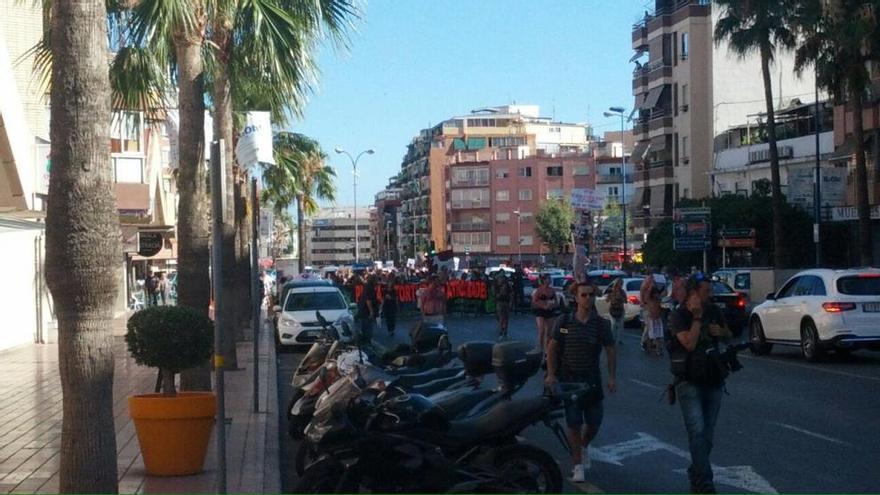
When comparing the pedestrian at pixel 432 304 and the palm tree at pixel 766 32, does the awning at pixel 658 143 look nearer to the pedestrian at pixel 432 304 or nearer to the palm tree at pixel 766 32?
the palm tree at pixel 766 32

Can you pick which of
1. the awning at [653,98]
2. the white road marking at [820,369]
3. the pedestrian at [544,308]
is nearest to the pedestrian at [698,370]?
the white road marking at [820,369]

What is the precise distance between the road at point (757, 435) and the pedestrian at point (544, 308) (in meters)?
1.78

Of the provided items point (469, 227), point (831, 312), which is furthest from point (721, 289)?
point (469, 227)

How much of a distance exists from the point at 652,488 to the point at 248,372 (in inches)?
491

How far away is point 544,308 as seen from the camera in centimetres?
2331

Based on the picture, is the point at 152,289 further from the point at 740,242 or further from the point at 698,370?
the point at 698,370

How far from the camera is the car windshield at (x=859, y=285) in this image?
2167 cm

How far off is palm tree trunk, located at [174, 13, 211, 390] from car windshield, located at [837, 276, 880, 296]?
11880 mm

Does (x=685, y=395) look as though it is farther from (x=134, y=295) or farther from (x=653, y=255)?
(x=653, y=255)

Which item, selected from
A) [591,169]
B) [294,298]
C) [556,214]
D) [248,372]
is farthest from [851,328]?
[591,169]

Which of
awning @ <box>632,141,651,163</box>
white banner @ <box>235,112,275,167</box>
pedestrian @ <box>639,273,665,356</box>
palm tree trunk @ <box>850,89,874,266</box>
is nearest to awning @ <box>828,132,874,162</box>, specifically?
palm tree trunk @ <box>850,89,874,266</box>

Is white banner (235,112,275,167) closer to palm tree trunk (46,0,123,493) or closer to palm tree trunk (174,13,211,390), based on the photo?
palm tree trunk (174,13,211,390)

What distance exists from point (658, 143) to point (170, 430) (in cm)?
6449

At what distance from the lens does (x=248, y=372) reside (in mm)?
21812
